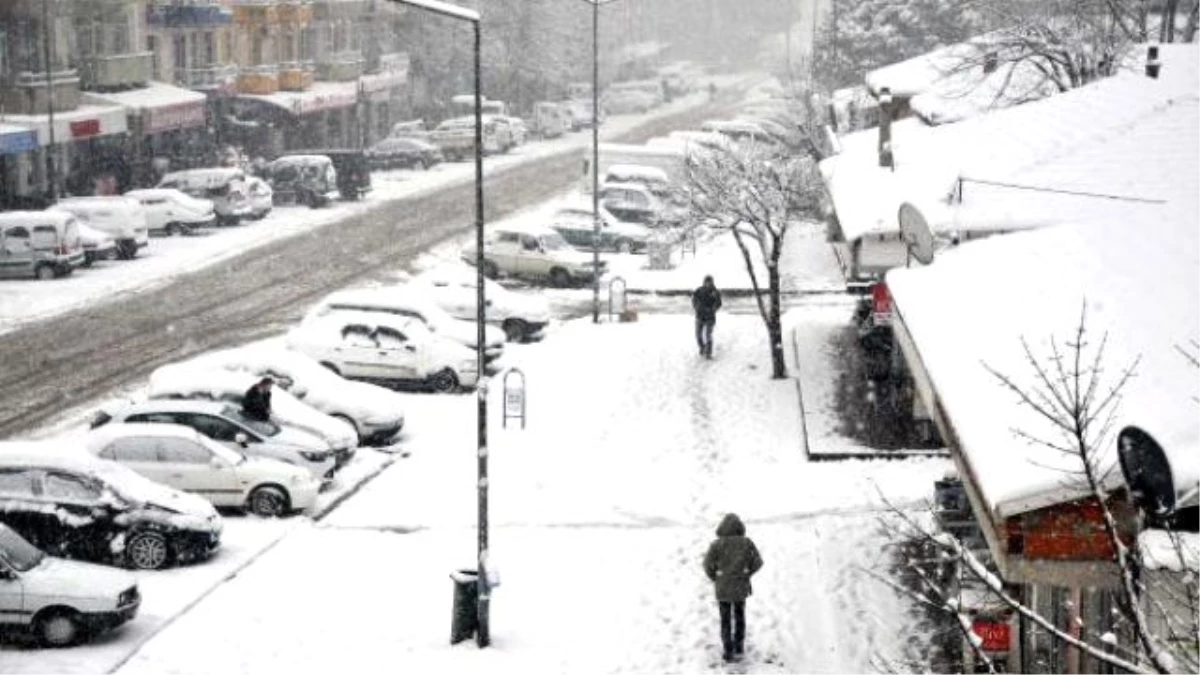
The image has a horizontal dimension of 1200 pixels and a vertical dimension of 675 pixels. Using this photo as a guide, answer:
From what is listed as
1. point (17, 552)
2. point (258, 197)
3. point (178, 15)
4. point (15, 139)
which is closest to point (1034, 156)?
point (17, 552)

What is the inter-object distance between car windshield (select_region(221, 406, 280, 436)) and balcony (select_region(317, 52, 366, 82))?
52.0 meters

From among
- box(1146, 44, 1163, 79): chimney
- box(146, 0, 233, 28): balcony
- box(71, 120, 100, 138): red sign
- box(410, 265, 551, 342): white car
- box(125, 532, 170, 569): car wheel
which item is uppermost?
box(1146, 44, 1163, 79): chimney

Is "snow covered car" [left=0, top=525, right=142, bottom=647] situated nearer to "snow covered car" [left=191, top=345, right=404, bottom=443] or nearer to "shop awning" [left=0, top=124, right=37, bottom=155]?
"snow covered car" [left=191, top=345, right=404, bottom=443]

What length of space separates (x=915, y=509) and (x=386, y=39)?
221 ft

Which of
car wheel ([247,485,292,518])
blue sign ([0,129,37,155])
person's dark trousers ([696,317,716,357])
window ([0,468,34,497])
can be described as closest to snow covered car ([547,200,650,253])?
blue sign ([0,129,37,155])

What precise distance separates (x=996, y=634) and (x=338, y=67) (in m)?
63.3

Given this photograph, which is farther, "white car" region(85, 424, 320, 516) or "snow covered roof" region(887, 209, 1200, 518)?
"white car" region(85, 424, 320, 516)

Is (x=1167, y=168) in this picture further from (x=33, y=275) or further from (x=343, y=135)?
(x=343, y=135)

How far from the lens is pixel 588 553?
22.2m

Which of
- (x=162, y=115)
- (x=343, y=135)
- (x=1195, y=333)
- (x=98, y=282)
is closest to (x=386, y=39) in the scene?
(x=343, y=135)

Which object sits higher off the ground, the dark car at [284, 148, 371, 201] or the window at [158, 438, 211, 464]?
the window at [158, 438, 211, 464]

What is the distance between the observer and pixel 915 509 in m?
23.5

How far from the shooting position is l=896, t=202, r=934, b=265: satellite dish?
2169 centimetres

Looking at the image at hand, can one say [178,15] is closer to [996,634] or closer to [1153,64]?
[1153,64]
